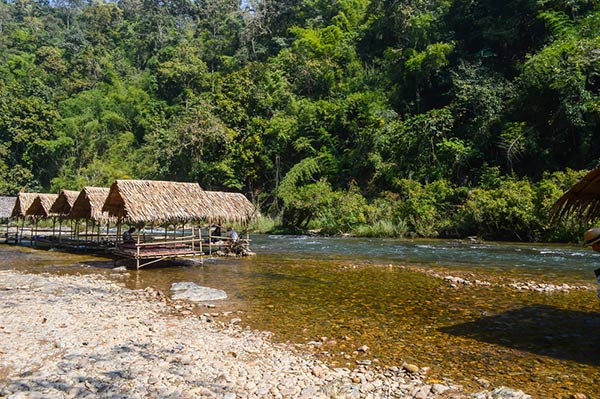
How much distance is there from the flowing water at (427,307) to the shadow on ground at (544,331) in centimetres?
2

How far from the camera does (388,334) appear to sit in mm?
6836

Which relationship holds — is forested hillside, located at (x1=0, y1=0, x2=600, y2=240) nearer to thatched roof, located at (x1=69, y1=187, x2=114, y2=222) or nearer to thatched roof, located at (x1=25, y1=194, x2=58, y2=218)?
thatched roof, located at (x1=69, y1=187, x2=114, y2=222)

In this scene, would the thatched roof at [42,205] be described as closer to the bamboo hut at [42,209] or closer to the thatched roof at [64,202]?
the bamboo hut at [42,209]

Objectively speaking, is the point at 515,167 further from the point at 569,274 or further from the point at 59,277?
the point at 59,277

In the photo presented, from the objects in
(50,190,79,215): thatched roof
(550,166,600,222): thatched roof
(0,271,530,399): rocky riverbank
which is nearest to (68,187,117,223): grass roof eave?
(50,190,79,215): thatched roof

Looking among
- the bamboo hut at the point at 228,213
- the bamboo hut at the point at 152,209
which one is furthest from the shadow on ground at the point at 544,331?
the bamboo hut at the point at 228,213

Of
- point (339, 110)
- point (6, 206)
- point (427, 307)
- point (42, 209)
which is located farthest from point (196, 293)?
point (339, 110)

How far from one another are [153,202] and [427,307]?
33.2ft

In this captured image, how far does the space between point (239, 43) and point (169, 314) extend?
4646 cm

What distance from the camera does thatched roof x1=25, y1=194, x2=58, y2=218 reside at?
71.0ft

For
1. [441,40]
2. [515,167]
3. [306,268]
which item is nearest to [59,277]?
[306,268]

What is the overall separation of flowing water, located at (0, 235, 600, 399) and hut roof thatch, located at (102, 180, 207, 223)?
1832 millimetres

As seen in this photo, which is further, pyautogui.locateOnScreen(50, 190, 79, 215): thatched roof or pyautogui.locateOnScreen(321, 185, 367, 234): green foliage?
pyautogui.locateOnScreen(321, 185, 367, 234): green foliage

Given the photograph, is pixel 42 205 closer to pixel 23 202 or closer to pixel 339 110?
pixel 23 202
